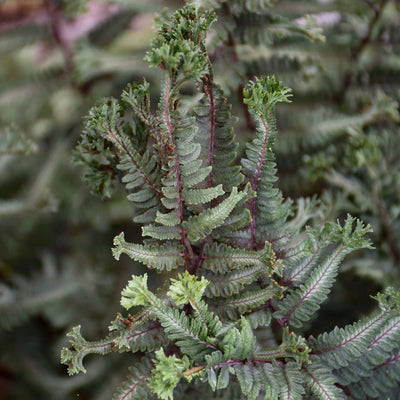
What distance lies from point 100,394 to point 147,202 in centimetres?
71

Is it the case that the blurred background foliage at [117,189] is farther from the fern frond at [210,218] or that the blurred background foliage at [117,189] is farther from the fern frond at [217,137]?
the fern frond at [210,218]

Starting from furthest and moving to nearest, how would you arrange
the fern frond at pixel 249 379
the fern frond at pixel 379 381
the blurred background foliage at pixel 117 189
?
the blurred background foliage at pixel 117 189, the fern frond at pixel 379 381, the fern frond at pixel 249 379

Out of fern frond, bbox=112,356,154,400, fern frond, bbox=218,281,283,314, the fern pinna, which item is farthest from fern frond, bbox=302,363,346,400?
fern frond, bbox=112,356,154,400

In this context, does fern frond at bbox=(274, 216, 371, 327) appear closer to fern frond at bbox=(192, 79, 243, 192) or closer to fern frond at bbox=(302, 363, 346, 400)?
fern frond at bbox=(302, 363, 346, 400)

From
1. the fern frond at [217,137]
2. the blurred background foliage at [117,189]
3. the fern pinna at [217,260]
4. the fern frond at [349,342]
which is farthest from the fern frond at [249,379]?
the blurred background foliage at [117,189]

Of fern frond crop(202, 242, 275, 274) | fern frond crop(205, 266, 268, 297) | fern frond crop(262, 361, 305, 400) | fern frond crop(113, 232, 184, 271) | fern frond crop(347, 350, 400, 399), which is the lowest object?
fern frond crop(347, 350, 400, 399)

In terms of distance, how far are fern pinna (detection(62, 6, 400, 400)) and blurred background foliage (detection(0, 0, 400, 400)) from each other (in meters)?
0.26

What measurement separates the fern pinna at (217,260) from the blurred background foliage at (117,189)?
0.26m

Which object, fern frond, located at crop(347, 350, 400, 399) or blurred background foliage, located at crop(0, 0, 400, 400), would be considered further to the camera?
blurred background foliage, located at crop(0, 0, 400, 400)

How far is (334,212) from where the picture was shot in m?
1.01

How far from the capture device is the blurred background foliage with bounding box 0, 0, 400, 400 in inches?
40.9

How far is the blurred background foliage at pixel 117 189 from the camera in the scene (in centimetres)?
104

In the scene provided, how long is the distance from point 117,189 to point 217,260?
1.73 feet

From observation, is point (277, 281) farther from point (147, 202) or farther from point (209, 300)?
point (147, 202)
